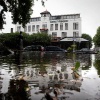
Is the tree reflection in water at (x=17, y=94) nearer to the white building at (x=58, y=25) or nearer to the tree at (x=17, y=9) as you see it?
the tree at (x=17, y=9)

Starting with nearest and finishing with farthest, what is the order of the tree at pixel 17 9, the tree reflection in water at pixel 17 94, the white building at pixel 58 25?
1. the tree reflection in water at pixel 17 94
2. the tree at pixel 17 9
3. the white building at pixel 58 25

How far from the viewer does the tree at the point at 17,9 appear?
10.7m

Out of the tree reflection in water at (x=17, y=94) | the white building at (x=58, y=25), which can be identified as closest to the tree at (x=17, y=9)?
the tree reflection in water at (x=17, y=94)

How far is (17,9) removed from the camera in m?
11.3

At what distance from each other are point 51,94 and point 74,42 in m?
50.8

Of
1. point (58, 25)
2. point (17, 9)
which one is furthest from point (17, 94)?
point (58, 25)

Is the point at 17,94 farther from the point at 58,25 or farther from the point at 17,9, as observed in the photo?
the point at 58,25

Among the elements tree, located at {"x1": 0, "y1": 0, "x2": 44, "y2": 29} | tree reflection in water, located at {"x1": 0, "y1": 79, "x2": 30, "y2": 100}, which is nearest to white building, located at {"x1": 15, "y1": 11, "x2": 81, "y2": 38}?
tree, located at {"x1": 0, "y1": 0, "x2": 44, "y2": 29}

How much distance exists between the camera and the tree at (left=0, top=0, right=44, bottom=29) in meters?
10.7

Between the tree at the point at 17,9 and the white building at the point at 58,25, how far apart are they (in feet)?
168

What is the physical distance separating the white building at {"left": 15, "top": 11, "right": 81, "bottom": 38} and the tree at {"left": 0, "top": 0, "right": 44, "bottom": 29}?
51.2m

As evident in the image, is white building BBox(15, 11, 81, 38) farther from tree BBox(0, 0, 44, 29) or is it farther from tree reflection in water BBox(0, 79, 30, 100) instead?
tree reflection in water BBox(0, 79, 30, 100)

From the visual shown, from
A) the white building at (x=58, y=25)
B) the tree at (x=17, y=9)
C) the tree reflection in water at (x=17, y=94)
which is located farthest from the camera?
the white building at (x=58, y=25)

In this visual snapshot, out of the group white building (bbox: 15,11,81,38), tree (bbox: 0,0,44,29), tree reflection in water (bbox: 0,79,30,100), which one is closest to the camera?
tree reflection in water (bbox: 0,79,30,100)
